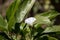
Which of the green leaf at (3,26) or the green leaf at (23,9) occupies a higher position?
the green leaf at (23,9)

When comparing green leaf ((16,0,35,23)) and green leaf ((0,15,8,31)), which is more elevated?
green leaf ((16,0,35,23))

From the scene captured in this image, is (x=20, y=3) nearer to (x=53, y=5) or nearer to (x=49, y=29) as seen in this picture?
(x=49, y=29)

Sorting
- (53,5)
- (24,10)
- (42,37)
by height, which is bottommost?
(53,5)

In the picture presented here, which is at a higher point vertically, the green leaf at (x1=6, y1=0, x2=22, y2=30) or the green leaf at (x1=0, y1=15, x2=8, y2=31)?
the green leaf at (x1=6, y1=0, x2=22, y2=30)

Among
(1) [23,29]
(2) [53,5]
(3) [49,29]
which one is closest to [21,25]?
(1) [23,29]

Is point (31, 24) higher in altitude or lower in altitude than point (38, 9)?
higher

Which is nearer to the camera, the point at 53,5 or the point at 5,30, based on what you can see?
the point at 5,30
